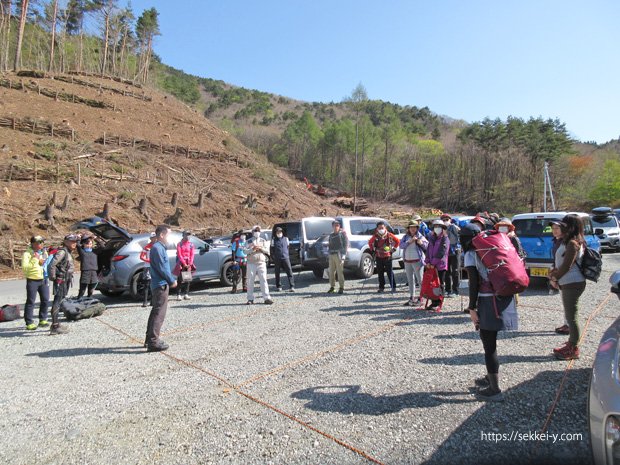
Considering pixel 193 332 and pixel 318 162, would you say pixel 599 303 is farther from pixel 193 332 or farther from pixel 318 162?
pixel 318 162

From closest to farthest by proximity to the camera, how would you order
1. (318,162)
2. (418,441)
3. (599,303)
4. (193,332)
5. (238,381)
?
(418,441) → (238,381) → (193,332) → (599,303) → (318,162)

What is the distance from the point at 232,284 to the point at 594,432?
918 cm

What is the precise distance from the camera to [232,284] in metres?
10.5

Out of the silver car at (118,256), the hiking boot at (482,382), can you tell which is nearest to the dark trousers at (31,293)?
the silver car at (118,256)

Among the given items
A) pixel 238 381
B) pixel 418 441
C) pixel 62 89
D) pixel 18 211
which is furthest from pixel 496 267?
pixel 62 89

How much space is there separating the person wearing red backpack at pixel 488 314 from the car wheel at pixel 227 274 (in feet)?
26.8

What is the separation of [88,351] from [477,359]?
5.51 m

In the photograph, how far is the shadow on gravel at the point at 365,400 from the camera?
359 cm

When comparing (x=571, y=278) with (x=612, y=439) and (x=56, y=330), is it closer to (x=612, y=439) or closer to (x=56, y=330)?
(x=612, y=439)

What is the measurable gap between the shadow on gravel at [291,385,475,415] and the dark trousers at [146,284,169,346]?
2.63 m

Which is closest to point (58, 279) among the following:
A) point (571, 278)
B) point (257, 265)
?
point (257, 265)

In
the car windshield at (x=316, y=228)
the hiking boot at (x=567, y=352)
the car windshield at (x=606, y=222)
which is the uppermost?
the car windshield at (x=606, y=222)

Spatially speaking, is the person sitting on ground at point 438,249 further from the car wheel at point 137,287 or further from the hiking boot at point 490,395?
the car wheel at point 137,287

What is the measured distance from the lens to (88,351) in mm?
5664
